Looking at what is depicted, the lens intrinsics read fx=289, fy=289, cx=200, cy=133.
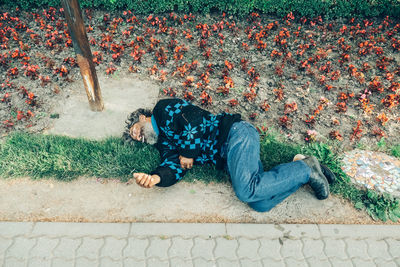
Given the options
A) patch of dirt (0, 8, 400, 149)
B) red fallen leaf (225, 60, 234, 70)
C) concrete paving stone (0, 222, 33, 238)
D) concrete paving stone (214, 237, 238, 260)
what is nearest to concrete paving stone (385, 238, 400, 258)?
patch of dirt (0, 8, 400, 149)

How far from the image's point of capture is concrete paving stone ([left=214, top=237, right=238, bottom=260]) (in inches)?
117

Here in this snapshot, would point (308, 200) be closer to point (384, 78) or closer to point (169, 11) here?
point (384, 78)

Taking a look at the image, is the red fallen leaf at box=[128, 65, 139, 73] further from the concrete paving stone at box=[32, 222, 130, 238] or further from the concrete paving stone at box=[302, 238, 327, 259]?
the concrete paving stone at box=[302, 238, 327, 259]

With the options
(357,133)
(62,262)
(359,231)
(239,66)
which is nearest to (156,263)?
(62,262)

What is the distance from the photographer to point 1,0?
239 inches

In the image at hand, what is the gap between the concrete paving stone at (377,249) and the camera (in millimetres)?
3008

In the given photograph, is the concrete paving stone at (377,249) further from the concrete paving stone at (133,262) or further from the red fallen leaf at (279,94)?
the concrete paving stone at (133,262)

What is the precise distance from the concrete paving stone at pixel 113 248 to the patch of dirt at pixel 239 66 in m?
2.03

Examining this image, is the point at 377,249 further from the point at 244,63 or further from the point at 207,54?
the point at 207,54

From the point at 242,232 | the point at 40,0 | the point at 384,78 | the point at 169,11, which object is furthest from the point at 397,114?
the point at 40,0

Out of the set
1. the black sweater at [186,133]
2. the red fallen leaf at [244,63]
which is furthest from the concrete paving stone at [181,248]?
the red fallen leaf at [244,63]

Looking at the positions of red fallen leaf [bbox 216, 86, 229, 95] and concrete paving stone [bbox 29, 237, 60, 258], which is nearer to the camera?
concrete paving stone [bbox 29, 237, 60, 258]

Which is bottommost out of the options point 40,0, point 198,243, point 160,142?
point 198,243

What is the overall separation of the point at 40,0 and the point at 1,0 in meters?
0.83
